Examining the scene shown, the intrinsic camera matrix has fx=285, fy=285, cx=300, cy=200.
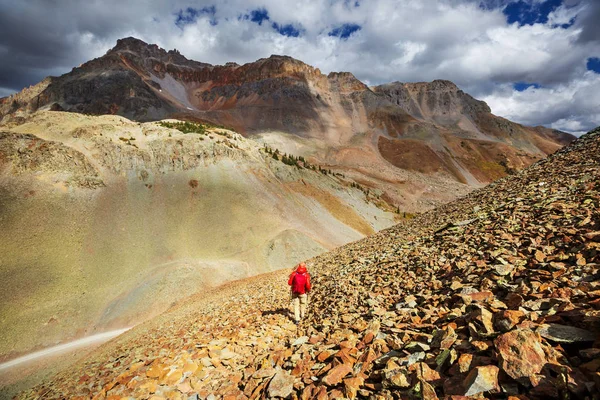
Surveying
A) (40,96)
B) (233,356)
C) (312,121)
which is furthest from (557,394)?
(40,96)

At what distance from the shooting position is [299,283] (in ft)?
35.9

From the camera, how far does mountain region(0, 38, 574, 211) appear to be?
121 m

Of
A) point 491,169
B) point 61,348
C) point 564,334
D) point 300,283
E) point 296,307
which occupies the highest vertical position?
point 491,169

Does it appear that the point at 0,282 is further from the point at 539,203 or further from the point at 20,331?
the point at 539,203

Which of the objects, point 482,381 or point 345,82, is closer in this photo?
point 482,381

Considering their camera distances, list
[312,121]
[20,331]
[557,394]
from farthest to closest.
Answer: [312,121] < [20,331] < [557,394]

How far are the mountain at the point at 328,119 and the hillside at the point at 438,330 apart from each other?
79210 mm

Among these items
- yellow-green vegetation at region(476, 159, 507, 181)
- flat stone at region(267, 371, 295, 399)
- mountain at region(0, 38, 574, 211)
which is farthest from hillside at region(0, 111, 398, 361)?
yellow-green vegetation at region(476, 159, 507, 181)

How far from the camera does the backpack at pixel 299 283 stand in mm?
10875

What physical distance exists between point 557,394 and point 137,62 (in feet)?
797

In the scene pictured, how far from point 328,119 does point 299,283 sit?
158m

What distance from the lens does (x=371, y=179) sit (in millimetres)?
98500

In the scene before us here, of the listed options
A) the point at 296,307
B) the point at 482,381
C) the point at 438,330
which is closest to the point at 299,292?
the point at 296,307

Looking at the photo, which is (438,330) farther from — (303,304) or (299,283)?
(303,304)
